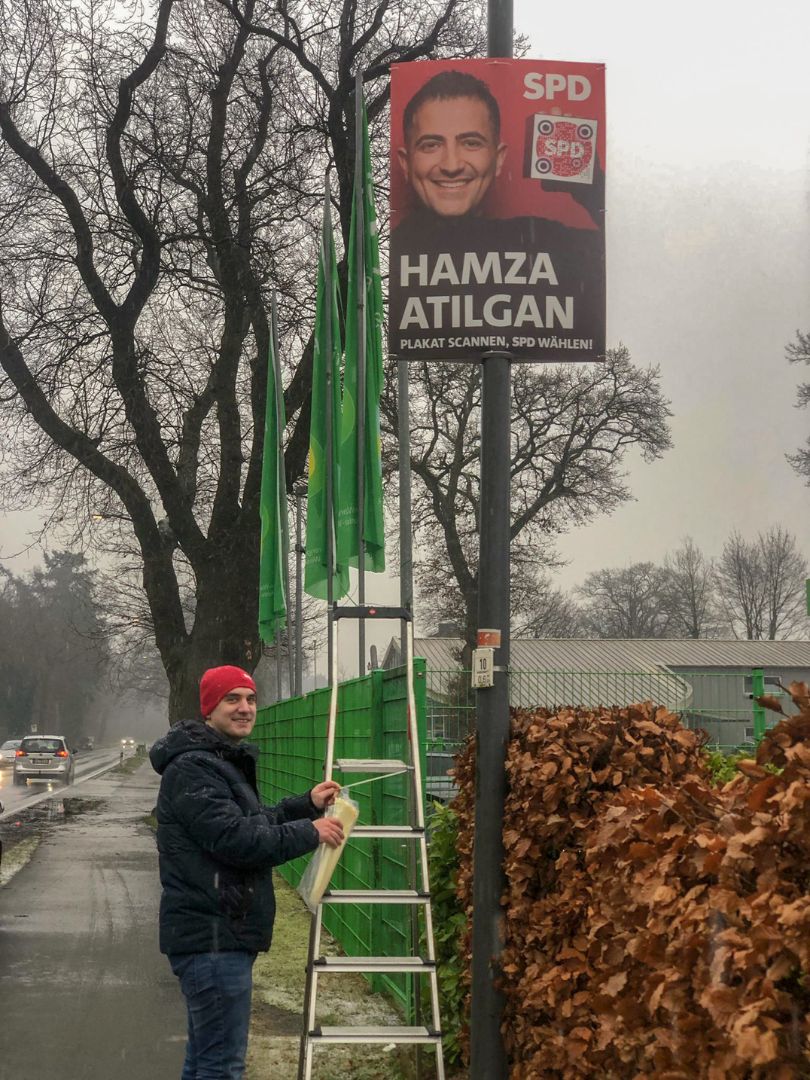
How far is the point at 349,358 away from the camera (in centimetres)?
1405

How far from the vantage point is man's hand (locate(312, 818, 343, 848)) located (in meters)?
5.52

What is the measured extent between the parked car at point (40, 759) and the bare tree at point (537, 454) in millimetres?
13381

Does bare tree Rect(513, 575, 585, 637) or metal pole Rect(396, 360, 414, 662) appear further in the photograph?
bare tree Rect(513, 575, 585, 637)

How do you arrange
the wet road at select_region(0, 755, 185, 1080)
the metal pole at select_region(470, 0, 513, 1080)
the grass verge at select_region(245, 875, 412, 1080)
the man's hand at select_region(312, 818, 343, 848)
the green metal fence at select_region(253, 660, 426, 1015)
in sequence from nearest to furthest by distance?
1. the man's hand at select_region(312, 818, 343, 848)
2. the metal pole at select_region(470, 0, 513, 1080)
3. the grass verge at select_region(245, 875, 412, 1080)
4. the wet road at select_region(0, 755, 185, 1080)
5. the green metal fence at select_region(253, 660, 426, 1015)

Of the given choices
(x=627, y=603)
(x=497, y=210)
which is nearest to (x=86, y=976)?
(x=497, y=210)

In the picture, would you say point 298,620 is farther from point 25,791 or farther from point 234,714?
point 234,714

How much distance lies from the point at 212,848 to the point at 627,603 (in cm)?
7723

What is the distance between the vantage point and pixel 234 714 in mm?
5570

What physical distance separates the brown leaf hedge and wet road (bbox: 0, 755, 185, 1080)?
2.78m

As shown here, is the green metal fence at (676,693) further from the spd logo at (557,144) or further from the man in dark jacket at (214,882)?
the man in dark jacket at (214,882)

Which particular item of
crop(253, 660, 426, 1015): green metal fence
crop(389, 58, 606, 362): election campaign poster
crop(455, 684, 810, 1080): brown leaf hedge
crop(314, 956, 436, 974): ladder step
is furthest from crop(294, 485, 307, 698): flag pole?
crop(455, 684, 810, 1080): brown leaf hedge

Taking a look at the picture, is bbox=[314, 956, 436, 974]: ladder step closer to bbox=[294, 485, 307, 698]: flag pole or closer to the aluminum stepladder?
the aluminum stepladder

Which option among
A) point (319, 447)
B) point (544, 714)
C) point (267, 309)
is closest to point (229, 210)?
point (267, 309)

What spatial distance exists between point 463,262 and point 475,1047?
3.23 meters
